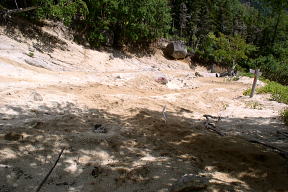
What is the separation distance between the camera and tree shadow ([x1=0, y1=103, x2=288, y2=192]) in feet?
13.5

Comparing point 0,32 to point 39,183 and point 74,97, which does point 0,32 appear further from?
point 39,183

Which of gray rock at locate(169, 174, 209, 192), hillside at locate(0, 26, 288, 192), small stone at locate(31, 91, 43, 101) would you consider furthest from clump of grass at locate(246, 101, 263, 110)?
small stone at locate(31, 91, 43, 101)

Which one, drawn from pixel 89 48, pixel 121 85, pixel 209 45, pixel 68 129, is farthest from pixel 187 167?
pixel 209 45

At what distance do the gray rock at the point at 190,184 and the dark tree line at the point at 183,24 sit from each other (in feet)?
14.1

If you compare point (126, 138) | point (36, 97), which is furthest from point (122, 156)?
point (36, 97)

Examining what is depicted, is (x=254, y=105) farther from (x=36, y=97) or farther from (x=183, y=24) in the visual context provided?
(x=183, y=24)

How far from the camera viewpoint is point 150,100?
31.8 feet

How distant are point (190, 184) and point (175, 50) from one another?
84.2ft

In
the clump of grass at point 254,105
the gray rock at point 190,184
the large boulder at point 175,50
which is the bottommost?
the large boulder at point 175,50

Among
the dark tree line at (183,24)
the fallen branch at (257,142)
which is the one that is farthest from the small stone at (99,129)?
the dark tree line at (183,24)

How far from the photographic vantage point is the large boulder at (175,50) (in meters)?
28.8

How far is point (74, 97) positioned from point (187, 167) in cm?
521

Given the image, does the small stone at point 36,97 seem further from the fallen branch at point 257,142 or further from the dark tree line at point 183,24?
the dark tree line at point 183,24

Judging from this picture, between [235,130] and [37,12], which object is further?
[37,12]
